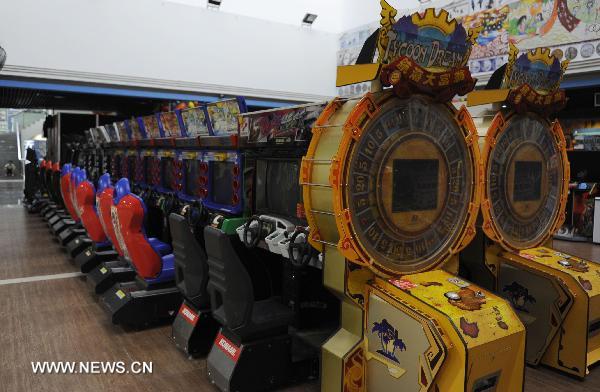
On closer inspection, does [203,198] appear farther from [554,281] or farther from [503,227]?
[554,281]

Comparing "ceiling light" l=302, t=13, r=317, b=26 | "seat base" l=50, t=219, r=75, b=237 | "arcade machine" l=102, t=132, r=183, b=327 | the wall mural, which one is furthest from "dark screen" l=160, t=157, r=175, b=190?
"ceiling light" l=302, t=13, r=317, b=26

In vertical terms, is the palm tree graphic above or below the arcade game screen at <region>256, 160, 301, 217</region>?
below

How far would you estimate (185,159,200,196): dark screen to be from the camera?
15.9 ft

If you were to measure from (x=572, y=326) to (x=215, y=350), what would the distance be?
218 centimetres

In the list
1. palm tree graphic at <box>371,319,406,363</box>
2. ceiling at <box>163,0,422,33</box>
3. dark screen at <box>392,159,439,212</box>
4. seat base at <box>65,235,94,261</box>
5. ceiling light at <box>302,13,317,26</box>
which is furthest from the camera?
ceiling light at <box>302,13,317,26</box>

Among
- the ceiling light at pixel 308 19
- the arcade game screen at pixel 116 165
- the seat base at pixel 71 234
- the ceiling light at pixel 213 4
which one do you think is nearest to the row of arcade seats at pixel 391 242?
the seat base at pixel 71 234

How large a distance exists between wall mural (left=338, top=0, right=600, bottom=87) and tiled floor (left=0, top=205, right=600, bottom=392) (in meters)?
5.05

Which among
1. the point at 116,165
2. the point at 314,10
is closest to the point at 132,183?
the point at 116,165

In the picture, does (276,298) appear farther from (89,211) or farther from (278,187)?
(89,211)

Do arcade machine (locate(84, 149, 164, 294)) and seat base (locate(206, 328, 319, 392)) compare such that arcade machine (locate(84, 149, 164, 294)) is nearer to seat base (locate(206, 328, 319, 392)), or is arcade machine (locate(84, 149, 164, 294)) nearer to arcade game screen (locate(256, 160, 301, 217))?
arcade game screen (locate(256, 160, 301, 217))

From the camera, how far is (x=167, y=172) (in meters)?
5.62

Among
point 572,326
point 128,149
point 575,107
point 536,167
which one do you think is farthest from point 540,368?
point 575,107

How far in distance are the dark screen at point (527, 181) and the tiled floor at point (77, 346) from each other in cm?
113

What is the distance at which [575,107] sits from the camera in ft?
28.6
